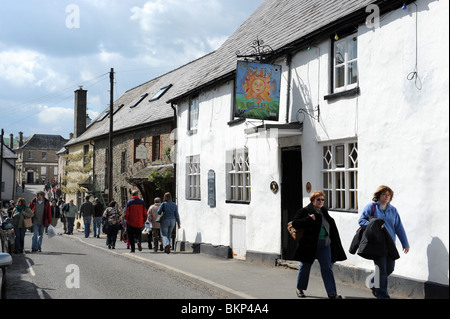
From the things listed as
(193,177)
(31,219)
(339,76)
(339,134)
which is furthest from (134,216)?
(339,76)

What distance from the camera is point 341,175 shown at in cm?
995

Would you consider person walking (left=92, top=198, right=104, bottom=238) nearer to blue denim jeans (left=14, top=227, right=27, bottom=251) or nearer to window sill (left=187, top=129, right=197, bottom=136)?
window sill (left=187, top=129, right=197, bottom=136)

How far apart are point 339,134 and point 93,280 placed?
5.50 meters

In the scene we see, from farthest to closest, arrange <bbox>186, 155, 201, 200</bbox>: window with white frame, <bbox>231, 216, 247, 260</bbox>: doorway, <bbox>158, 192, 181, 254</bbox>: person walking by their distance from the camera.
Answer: <bbox>186, 155, 201, 200</bbox>: window with white frame, <bbox>158, 192, 181, 254</bbox>: person walking, <bbox>231, 216, 247, 260</bbox>: doorway

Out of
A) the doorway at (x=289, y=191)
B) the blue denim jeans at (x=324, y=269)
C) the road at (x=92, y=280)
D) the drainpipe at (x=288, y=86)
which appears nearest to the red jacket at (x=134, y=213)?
the road at (x=92, y=280)

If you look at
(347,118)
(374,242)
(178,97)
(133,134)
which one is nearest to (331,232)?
(374,242)

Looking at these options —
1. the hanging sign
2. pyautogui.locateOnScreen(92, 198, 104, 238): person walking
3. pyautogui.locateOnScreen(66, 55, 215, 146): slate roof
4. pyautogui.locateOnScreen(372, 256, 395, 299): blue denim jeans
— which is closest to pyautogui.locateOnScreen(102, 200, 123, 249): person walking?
pyautogui.locateOnScreen(92, 198, 104, 238): person walking

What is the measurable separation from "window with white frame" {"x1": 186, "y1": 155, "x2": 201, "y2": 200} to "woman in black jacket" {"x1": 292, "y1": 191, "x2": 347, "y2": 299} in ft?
29.9

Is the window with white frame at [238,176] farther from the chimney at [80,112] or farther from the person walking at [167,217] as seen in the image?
the chimney at [80,112]

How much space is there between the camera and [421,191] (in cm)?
775

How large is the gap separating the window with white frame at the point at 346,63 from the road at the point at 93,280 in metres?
4.64

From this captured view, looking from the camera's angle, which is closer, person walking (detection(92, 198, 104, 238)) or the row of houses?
the row of houses

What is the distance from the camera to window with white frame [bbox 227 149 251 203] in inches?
542

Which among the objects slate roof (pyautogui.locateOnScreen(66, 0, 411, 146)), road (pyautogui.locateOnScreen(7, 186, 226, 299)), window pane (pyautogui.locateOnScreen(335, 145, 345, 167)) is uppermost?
slate roof (pyautogui.locateOnScreen(66, 0, 411, 146))
